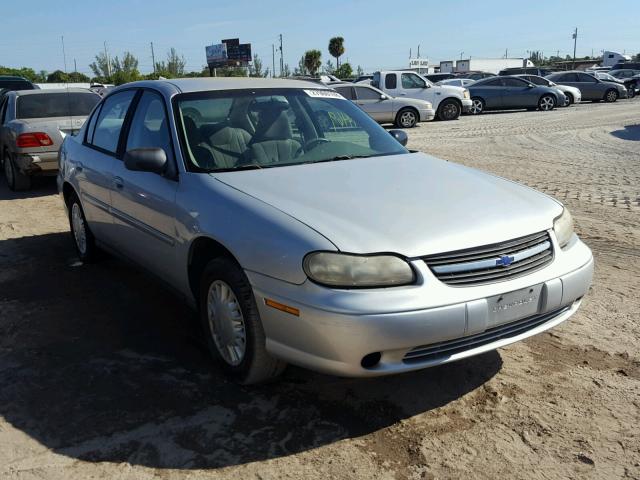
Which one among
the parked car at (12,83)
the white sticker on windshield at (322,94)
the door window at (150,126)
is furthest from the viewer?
the parked car at (12,83)

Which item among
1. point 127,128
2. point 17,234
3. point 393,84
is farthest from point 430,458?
point 393,84

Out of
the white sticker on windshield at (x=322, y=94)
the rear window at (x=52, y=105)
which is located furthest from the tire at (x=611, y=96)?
the white sticker on windshield at (x=322, y=94)

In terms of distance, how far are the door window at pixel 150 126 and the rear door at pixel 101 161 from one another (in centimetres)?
23

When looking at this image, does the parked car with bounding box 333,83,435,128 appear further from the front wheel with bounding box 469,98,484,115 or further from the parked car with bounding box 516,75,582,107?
the parked car with bounding box 516,75,582,107

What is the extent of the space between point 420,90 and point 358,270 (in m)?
18.7

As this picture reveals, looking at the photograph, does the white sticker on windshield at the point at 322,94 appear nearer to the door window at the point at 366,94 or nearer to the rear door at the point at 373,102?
the rear door at the point at 373,102

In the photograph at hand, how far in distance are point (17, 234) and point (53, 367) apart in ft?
12.5

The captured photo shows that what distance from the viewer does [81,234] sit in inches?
229

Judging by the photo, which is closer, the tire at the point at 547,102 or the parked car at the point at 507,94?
the parked car at the point at 507,94

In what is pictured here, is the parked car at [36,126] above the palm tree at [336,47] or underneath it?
underneath

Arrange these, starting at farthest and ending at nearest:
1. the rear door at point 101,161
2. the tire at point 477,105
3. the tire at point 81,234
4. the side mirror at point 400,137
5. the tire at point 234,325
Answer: the tire at point 477,105 → the tire at point 81,234 → the side mirror at point 400,137 → the rear door at point 101,161 → the tire at point 234,325

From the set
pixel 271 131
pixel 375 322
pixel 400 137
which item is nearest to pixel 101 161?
pixel 271 131

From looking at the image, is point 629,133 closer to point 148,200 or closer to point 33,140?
point 33,140

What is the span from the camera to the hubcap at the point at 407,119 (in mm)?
18938
